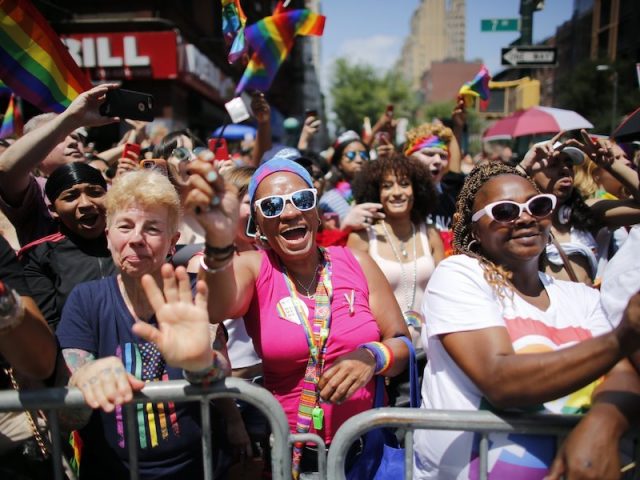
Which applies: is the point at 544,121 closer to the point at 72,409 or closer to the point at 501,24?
the point at 501,24

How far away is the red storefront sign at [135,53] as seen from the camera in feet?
42.1

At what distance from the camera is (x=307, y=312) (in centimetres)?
227

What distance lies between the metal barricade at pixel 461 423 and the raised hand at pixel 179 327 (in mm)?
543

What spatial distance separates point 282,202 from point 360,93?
5609cm

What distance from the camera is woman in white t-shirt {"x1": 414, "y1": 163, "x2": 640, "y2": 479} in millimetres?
1552

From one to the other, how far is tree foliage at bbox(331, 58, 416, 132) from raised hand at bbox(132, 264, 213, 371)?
5373 centimetres

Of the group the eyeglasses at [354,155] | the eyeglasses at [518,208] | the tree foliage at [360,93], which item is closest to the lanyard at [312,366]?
the eyeglasses at [518,208]

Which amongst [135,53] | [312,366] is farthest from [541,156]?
[135,53]

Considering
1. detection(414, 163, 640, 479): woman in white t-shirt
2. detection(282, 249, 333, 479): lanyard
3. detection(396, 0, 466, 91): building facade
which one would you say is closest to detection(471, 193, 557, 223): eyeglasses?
detection(414, 163, 640, 479): woman in white t-shirt

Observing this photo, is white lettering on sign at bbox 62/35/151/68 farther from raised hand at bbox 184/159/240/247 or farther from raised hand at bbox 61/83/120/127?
raised hand at bbox 184/159/240/247

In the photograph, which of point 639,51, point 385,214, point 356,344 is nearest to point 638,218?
point 385,214

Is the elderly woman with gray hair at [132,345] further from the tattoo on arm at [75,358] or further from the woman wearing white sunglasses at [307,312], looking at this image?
the woman wearing white sunglasses at [307,312]

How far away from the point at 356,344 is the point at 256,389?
65cm

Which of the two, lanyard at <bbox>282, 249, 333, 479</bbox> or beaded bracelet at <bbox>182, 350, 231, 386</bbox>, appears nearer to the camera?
beaded bracelet at <bbox>182, 350, 231, 386</bbox>
